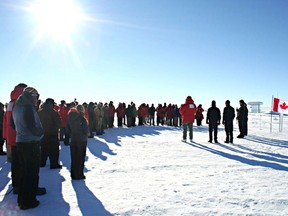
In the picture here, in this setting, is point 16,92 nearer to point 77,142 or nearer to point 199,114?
point 77,142

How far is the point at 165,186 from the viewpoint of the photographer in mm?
5730

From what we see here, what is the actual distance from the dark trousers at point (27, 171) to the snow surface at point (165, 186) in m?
0.24

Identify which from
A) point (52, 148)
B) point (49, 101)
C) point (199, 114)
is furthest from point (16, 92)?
point (199, 114)

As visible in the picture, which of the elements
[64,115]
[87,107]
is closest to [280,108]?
[87,107]

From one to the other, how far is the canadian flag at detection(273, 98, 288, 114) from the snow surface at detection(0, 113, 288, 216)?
30.9 ft

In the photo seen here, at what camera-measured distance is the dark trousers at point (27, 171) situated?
4.56 m

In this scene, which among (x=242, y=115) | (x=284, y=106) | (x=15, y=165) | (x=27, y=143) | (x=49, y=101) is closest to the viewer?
(x=27, y=143)

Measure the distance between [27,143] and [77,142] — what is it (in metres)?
1.87

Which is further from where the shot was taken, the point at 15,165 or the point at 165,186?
the point at 165,186

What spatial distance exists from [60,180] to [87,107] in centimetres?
856

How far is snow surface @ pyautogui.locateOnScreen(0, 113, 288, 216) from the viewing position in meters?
4.51

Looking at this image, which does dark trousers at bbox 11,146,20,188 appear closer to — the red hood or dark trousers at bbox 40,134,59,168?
the red hood

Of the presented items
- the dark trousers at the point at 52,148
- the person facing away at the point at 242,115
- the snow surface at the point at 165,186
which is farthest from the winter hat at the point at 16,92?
the person facing away at the point at 242,115

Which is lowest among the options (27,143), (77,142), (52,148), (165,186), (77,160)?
(165,186)
